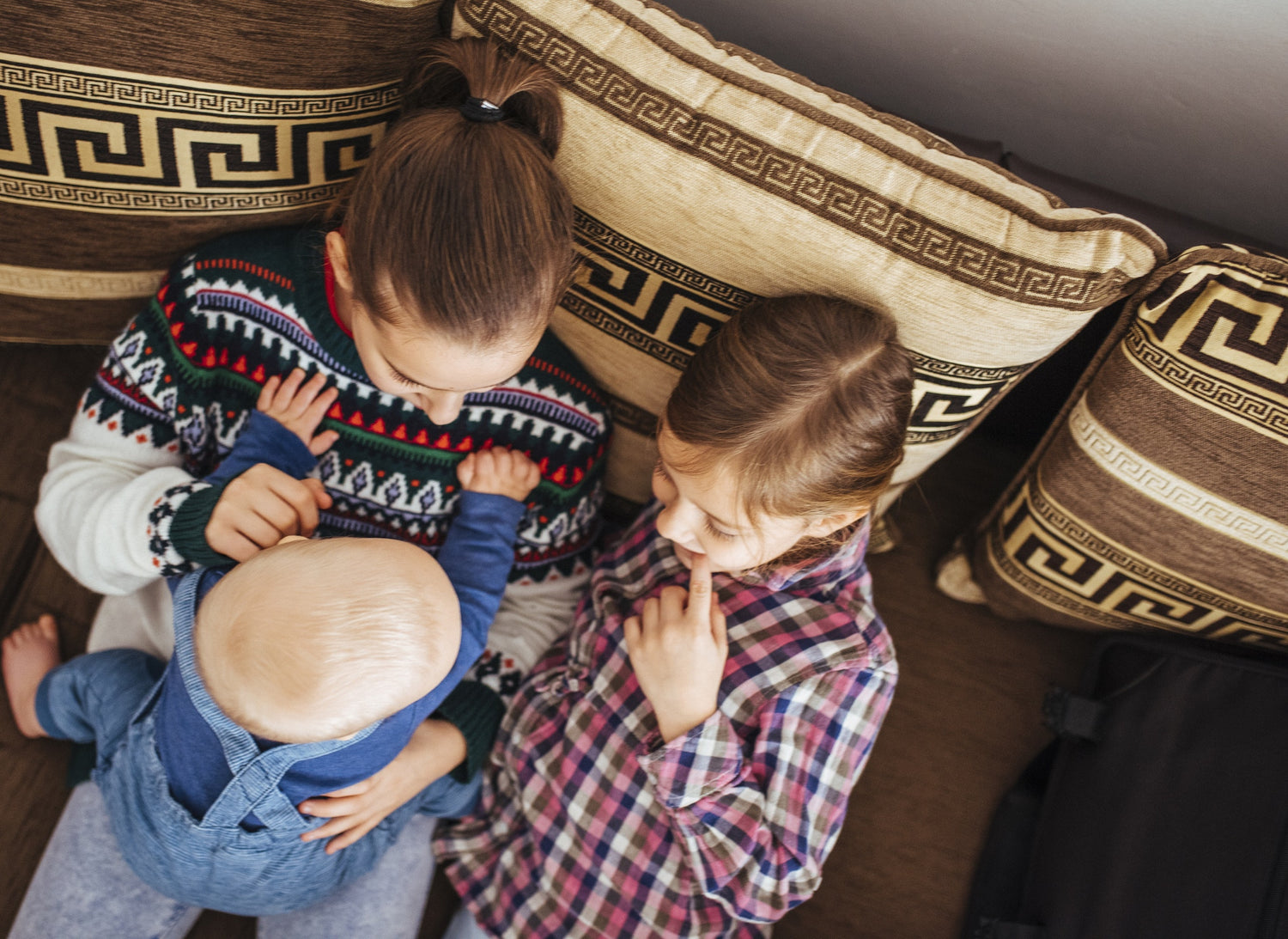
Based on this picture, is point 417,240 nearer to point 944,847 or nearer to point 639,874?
point 639,874

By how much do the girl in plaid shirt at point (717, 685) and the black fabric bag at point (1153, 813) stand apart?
29 cm

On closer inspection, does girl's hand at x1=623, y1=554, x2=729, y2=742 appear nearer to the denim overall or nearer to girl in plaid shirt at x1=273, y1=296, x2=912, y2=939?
girl in plaid shirt at x1=273, y1=296, x2=912, y2=939

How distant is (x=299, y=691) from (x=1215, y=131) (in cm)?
119

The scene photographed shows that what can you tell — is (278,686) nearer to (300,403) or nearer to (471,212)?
(300,403)

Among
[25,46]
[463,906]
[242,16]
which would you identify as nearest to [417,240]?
[242,16]

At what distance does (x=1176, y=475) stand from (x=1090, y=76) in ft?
1.60

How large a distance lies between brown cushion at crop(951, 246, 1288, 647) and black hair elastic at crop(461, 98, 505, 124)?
65 cm

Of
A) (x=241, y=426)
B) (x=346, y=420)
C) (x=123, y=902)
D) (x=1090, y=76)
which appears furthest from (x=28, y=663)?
(x=1090, y=76)

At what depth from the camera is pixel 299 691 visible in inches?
29.0

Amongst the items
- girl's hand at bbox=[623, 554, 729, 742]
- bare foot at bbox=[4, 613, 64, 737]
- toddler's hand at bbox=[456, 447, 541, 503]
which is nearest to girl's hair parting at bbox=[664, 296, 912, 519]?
girl's hand at bbox=[623, 554, 729, 742]

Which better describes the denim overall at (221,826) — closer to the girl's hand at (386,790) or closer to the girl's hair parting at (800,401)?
the girl's hand at (386,790)

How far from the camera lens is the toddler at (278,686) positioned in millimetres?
748

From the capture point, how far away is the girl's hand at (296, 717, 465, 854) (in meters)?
0.91

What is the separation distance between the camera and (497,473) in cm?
98
